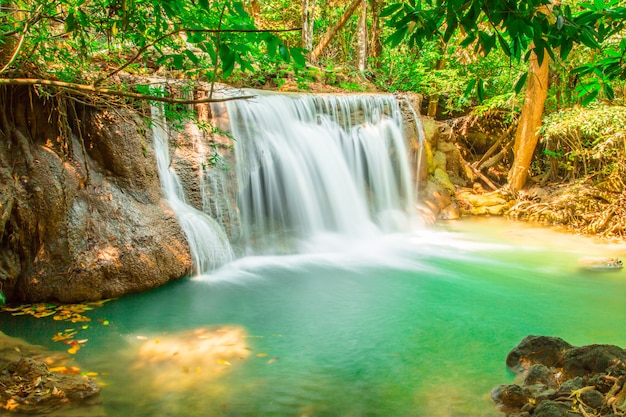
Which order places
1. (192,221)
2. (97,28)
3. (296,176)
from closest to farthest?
(97,28), (192,221), (296,176)

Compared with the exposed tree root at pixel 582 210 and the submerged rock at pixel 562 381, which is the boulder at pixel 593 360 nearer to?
the submerged rock at pixel 562 381

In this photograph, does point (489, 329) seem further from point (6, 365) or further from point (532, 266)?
point (6, 365)

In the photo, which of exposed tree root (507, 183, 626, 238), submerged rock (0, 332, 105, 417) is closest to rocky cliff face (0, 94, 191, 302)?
submerged rock (0, 332, 105, 417)

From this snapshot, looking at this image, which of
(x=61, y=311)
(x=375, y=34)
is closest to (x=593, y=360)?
(x=61, y=311)

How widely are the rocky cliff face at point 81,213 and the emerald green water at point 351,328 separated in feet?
1.28

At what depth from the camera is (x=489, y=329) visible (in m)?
5.10

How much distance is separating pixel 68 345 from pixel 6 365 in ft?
2.52

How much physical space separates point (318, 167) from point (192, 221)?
329 centimetres

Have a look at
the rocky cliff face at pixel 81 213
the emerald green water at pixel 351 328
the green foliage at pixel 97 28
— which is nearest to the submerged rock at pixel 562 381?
the emerald green water at pixel 351 328

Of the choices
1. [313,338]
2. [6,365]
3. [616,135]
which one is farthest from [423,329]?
[616,135]

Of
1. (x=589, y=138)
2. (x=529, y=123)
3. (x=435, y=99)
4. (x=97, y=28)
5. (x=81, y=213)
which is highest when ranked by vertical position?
(x=435, y=99)

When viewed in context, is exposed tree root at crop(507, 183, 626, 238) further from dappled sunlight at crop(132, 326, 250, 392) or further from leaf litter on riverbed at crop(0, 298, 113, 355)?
leaf litter on riverbed at crop(0, 298, 113, 355)

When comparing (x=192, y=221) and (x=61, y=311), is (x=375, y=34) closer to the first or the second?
(x=192, y=221)

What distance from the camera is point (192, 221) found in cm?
663
